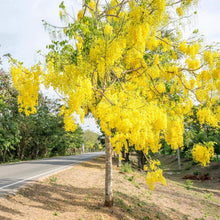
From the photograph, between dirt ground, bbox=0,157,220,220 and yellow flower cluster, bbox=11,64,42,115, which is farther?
dirt ground, bbox=0,157,220,220

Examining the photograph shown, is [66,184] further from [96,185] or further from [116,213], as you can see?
[116,213]

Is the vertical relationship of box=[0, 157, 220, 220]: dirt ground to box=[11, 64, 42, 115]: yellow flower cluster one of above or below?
below

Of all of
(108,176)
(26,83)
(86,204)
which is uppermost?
(26,83)

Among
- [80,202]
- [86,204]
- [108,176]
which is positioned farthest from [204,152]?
[80,202]

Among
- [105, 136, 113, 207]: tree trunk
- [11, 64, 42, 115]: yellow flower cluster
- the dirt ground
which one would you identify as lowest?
the dirt ground

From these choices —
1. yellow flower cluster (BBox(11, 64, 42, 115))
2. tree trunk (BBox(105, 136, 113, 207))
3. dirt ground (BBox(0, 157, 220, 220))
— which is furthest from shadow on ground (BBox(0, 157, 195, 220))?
yellow flower cluster (BBox(11, 64, 42, 115))

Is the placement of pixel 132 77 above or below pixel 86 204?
above

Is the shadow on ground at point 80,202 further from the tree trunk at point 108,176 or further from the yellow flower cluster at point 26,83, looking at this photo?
the yellow flower cluster at point 26,83

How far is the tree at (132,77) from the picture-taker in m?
4.48

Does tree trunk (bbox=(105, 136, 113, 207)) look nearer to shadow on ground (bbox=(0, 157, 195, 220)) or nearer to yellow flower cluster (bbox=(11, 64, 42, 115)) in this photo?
shadow on ground (bbox=(0, 157, 195, 220))

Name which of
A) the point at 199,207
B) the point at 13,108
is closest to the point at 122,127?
the point at 199,207

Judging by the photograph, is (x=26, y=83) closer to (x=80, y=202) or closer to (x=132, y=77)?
(x=132, y=77)

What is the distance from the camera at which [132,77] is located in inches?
268

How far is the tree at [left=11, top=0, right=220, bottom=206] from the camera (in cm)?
448
